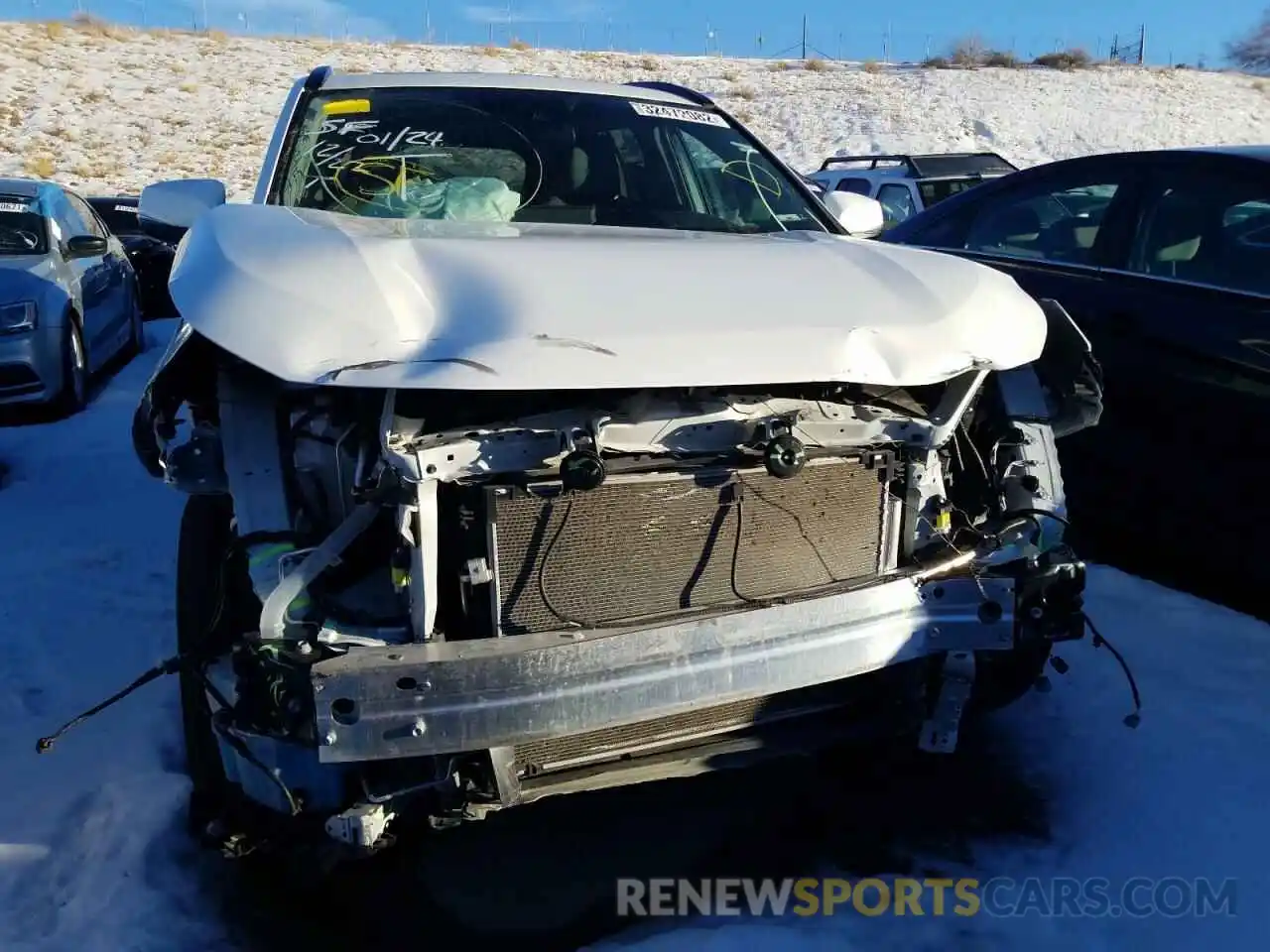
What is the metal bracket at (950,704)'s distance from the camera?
8.98ft

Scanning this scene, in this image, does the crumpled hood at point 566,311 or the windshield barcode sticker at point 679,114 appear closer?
the crumpled hood at point 566,311

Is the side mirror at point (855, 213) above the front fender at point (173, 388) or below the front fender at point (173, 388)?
above

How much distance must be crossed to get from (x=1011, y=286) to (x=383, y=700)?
1.89 metres

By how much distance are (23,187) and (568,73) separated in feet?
98.4

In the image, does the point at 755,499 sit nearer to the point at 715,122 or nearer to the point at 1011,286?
the point at 1011,286

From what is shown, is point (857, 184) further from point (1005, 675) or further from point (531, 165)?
point (1005, 675)

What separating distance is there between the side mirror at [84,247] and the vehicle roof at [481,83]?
4.34 m

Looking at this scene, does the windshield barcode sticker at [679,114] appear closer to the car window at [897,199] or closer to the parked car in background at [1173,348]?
the parked car in background at [1173,348]

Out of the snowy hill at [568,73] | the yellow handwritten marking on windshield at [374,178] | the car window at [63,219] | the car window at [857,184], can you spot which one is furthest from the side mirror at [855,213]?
the snowy hill at [568,73]

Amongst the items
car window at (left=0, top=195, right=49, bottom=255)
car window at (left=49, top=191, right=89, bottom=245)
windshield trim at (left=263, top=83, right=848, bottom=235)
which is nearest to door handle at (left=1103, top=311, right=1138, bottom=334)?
windshield trim at (left=263, top=83, right=848, bottom=235)

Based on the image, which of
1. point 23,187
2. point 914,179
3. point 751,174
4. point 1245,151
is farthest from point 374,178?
point 914,179

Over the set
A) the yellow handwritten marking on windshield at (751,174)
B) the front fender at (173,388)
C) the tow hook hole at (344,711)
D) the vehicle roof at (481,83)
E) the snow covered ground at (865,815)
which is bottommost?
the snow covered ground at (865,815)

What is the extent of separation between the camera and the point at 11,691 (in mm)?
3645

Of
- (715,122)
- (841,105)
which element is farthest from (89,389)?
(841,105)
